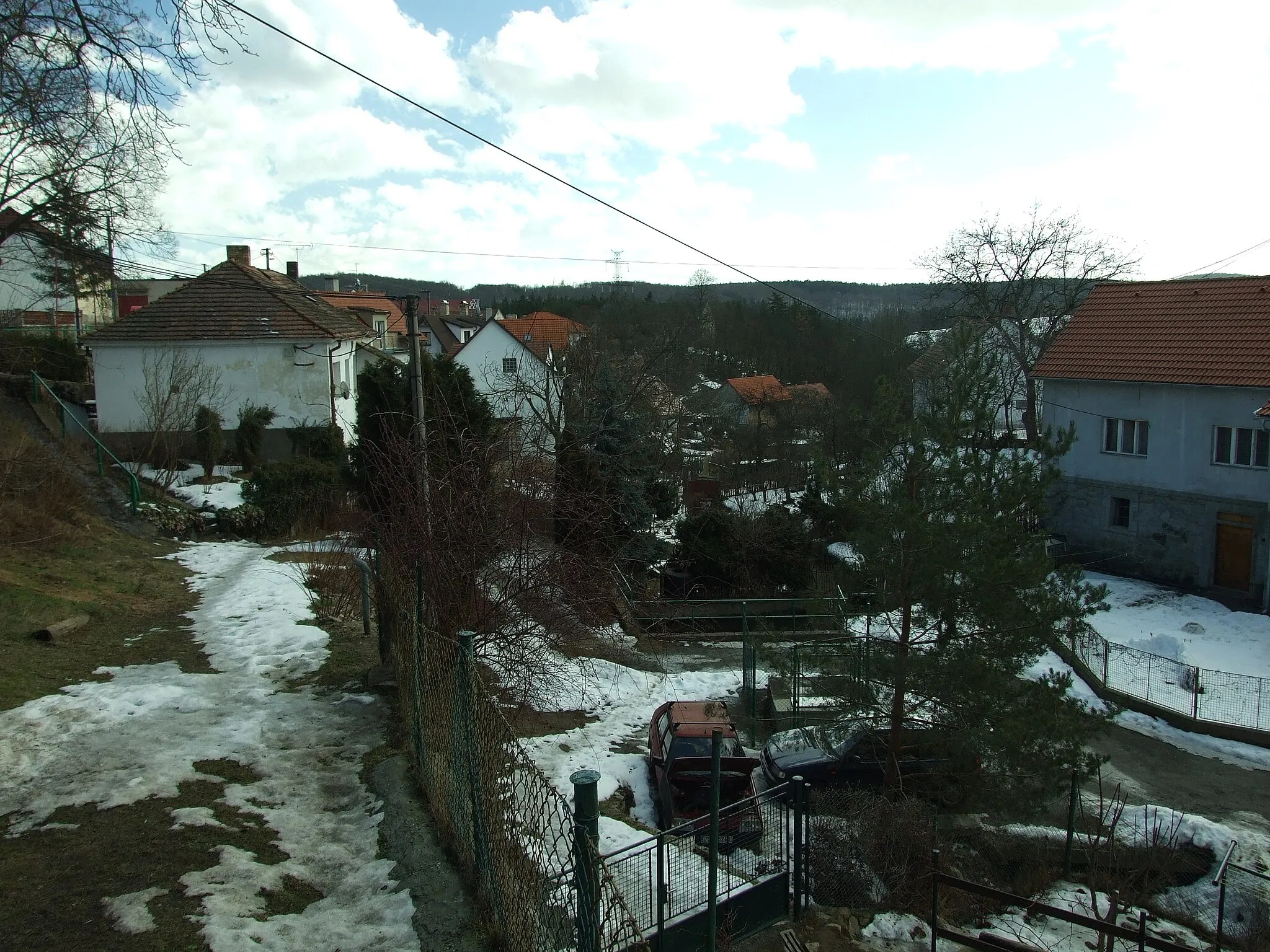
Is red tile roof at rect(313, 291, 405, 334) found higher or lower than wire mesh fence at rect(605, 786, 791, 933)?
higher

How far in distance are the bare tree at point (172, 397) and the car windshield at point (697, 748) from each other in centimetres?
1564

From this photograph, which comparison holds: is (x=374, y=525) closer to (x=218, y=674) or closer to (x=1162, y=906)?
(x=218, y=674)

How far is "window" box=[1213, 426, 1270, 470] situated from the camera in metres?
23.5

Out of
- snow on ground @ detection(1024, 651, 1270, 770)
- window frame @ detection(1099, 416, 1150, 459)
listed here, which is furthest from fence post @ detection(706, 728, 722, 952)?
window frame @ detection(1099, 416, 1150, 459)

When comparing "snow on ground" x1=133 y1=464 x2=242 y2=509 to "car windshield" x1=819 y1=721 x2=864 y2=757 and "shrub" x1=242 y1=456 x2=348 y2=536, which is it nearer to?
"shrub" x1=242 y1=456 x2=348 y2=536

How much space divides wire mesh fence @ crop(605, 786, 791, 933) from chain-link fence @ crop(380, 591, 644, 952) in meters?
1.41

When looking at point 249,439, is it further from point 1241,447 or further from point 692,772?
point 1241,447

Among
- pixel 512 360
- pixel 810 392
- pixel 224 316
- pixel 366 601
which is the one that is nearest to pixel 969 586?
pixel 366 601

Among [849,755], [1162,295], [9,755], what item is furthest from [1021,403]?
[9,755]

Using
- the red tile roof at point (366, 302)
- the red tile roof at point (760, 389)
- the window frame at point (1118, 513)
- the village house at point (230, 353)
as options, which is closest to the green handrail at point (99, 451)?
the village house at point (230, 353)

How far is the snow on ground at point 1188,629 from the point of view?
1988 centimetres

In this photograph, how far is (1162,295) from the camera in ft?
92.0

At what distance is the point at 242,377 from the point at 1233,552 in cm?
2963

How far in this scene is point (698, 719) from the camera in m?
12.2
